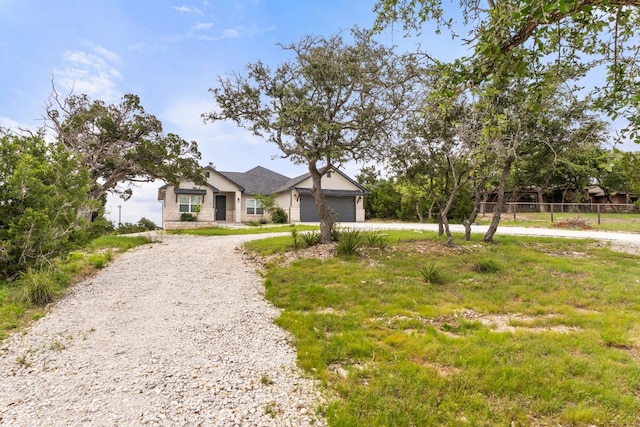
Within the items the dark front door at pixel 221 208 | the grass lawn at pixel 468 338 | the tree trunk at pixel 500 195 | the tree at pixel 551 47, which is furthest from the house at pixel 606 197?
the tree at pixel 551 47

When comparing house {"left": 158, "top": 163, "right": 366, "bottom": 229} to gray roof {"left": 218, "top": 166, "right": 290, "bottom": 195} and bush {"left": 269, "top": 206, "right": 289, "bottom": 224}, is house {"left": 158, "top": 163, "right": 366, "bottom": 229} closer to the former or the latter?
gray roof {"left": 218, "top": 166, "right": 290, "bottom": 195}

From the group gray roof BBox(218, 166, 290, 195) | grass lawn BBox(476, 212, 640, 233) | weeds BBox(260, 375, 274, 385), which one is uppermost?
gray roof BBox(218, 166, 290, 195)

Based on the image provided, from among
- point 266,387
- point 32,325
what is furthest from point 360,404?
point 32,325

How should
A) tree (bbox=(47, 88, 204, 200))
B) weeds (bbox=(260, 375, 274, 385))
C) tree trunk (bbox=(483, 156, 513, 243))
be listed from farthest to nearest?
1. tree (bbox=(47, 88, 204, 200))
2. tree trunk (bbox=(483, 156, 513, 243))
3. weeds (bbox=(260, 375, 274, 385))

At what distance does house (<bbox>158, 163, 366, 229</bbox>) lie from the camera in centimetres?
2297

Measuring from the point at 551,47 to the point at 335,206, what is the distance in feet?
78.0

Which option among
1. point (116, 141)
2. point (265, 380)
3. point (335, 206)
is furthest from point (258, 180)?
point (265, 380)

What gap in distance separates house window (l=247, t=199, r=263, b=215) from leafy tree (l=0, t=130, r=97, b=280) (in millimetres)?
18813

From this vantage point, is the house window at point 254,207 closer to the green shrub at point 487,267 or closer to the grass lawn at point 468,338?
the grass lawn at point 468,338

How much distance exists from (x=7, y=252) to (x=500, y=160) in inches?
434

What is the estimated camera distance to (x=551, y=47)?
3744 millimetres

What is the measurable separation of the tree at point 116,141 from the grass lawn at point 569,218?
735 inches

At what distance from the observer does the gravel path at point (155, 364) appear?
9.17 ft

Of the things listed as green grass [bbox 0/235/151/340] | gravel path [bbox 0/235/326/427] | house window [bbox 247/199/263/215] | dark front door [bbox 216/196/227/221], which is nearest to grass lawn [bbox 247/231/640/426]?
gravel path [bbox 0/235/326/427]
